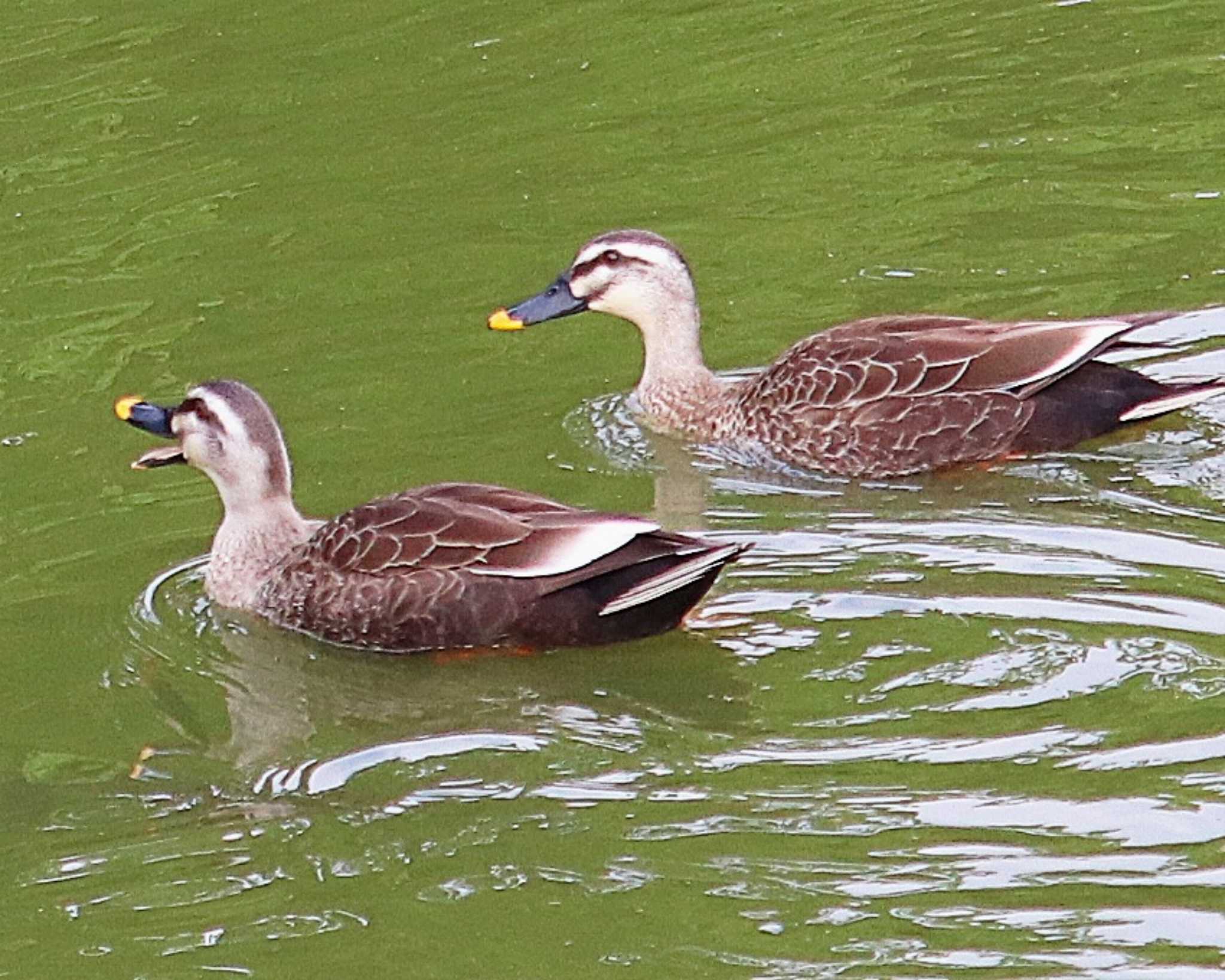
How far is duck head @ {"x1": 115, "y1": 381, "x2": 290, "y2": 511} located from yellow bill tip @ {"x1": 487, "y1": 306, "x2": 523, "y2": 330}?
178 cm

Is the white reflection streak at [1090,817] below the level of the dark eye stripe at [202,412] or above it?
below

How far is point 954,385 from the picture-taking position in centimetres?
1023

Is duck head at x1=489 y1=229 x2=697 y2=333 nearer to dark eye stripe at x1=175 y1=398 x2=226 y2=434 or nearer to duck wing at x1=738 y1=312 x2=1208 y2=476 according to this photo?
duck wing at x1=738 y1=312 x2=1208 y2=476

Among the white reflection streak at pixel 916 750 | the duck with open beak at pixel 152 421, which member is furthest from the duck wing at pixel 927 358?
the white reflection streak at pixel 916 750

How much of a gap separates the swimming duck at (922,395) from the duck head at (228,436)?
6.09 ft

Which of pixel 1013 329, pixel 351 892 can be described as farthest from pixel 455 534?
pixel 1013 329

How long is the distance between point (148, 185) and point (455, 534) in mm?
5986

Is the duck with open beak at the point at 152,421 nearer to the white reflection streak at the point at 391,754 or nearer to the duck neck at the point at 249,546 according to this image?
the duck neck at the point at 249,546

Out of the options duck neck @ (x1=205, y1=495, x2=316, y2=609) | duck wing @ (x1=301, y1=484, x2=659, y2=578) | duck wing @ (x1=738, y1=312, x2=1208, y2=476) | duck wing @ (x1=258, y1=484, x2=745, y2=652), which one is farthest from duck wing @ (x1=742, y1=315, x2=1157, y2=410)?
duck neck @ (x1=205, y1=495, x2=316, y2=609)

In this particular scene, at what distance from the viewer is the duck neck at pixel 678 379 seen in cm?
1107

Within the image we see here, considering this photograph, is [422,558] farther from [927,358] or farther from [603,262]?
[603,262]

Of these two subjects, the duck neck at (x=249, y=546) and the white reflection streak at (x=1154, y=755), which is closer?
the white reflection streak at (x=1154, y=755)

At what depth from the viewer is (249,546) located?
31.0ft

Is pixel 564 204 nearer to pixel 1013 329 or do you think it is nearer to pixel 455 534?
pixel 1013 329
